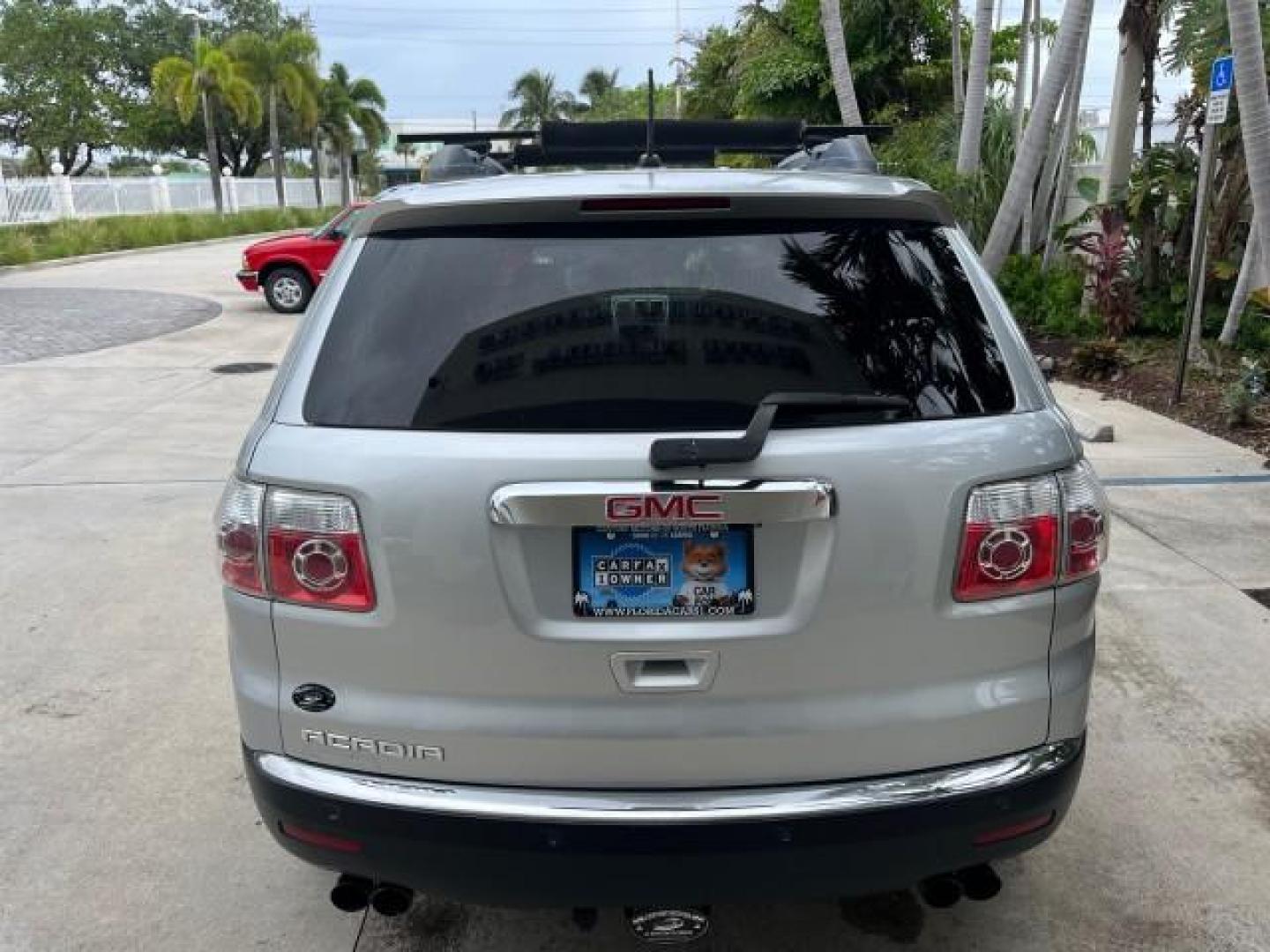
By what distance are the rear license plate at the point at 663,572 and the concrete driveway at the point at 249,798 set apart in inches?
A: 45.2

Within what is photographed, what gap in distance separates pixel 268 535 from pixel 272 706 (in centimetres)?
35

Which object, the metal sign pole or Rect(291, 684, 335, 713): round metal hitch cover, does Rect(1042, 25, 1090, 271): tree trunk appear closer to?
the metal sign pole

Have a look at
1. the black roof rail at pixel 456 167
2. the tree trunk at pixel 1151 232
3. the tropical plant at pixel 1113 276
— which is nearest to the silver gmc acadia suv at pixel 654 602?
the black roof rail at pixel 456 167

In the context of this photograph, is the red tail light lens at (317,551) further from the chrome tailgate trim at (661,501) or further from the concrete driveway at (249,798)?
the concrete driveway at (249,798)

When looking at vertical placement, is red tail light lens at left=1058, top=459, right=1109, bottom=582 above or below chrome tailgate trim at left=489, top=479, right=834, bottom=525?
below

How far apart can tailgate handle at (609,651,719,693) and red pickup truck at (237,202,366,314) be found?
14.5m

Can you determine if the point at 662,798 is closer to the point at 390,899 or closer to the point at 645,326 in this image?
the point at 390,899

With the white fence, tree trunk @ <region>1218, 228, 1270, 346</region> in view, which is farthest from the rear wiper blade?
the white fence

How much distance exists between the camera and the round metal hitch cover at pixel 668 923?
7.19 feet

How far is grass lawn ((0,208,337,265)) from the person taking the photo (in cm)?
2356

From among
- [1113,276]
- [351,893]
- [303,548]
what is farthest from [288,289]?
[303,548]

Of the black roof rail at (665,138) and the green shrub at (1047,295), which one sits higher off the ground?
the black roof rail at (665,138)

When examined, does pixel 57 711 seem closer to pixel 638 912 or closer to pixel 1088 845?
pixel 638 912

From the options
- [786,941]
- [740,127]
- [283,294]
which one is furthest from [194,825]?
[283,294]
